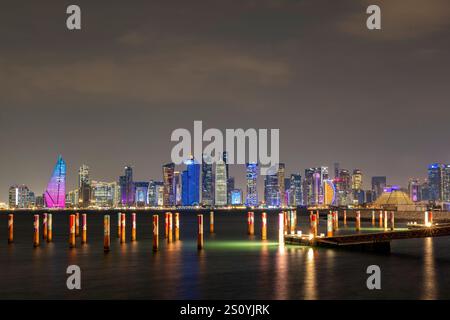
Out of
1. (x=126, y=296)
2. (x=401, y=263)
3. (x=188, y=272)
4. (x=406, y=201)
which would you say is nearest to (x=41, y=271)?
(x=188, y=272)

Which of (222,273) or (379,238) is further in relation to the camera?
(379,238)

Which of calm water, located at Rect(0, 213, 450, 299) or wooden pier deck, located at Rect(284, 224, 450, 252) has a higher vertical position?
wooden pier deck, located at Rect(284, 224, 450, 252)

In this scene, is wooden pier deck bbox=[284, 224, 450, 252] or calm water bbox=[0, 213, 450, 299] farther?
wooden pier deck bbox=[284, 224, 450, 252]

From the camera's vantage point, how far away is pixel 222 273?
45.4 m

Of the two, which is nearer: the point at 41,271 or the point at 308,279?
Answer: the point at 308,279

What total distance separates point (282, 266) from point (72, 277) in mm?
16079

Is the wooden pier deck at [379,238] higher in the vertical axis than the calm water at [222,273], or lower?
higher

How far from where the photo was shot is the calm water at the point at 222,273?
120ft

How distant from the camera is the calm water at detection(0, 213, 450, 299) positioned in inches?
1442

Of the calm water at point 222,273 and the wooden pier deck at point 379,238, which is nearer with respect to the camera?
the calm water at point 222,273
